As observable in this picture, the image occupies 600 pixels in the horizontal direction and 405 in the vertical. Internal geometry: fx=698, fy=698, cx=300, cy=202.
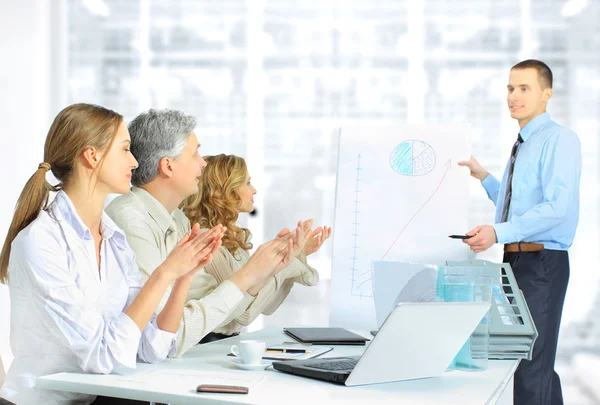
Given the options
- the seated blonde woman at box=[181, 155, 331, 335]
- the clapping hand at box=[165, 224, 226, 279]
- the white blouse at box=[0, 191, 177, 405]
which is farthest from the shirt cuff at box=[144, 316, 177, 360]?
the seated blonde woman at box=[181, 155, 331, 335]

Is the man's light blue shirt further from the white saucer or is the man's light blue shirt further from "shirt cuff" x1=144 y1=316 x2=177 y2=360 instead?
"shirt cuff" x1=144 y1=316 x2=177 y2=360

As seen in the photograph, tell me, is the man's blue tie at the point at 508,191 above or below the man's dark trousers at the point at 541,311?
above

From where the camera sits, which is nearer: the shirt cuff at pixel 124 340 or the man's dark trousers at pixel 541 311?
the shirt cuff at pixel 124 340

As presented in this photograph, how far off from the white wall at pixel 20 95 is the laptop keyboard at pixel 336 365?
283 cm

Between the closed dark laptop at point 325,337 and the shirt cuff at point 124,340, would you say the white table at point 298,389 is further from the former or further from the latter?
the closed dark laptop at point 325,337

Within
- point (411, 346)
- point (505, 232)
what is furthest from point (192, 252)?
point (505, 232)

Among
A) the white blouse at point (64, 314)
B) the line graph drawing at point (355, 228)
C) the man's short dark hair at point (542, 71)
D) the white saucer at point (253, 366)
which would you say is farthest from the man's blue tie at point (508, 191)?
the white blouse at point (64, 314)

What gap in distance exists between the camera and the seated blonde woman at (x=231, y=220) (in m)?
2.52

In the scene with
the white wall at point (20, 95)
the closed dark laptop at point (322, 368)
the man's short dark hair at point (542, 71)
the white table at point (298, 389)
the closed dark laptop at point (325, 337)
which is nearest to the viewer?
the white table at point (298, 389)

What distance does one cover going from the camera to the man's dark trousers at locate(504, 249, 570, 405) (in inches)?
99.1

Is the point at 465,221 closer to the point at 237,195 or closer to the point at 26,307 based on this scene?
the point at 237,195

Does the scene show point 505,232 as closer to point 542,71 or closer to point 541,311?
point 541,311

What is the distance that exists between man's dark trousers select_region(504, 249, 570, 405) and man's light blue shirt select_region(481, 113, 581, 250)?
73 millimetres

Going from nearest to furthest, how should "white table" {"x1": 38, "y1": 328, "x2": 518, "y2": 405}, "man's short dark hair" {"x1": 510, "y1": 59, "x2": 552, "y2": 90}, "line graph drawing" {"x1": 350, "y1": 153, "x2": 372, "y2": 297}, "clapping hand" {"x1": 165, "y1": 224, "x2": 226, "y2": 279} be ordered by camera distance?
"white table" {"x1": 38, "y1": 328, "x2": 518, "y2": 405}, "clapping hand" {"x1": 165, "y1": 224, "x2": 226, "y2": 279}, "line graph drawing" {"x1": 350, "y1": 153, "x2": 372, "y2": 297}, "man's short dark hair" {"x1": 510, "y1": 59, "x2": 552, "y2": 90}
